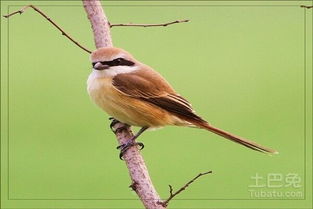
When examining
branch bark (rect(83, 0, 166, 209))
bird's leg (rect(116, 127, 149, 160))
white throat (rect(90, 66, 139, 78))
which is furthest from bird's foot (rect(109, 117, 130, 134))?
white throat (rect(90, 66, 139, 78))

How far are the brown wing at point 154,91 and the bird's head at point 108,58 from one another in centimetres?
26

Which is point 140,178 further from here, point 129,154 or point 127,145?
point 127,145

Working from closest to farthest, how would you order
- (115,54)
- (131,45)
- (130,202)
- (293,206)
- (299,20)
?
(115,54) → (293,206) → (130,202) → (299,20) → (131,45)

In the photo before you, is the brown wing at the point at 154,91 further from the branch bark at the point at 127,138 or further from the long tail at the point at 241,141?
the branch bark at the point at 127,138

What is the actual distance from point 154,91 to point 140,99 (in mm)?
89

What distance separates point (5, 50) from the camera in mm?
4035

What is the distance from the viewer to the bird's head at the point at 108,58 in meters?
3.04

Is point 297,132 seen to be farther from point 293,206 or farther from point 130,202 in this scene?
point 130,202

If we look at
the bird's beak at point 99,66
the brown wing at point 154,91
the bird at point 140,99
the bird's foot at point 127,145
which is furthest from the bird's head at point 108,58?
the bird's foot at point 127,145

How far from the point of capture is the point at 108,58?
3088 mm

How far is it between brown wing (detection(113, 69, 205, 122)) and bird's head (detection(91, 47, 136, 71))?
258 millimetres

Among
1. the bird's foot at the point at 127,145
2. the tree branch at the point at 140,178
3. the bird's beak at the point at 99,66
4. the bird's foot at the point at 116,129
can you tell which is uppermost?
the bird's beak at the point at 99,66

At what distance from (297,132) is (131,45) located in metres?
1.52

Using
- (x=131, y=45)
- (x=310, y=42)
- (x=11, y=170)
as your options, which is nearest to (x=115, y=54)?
(x=11, y=170)
